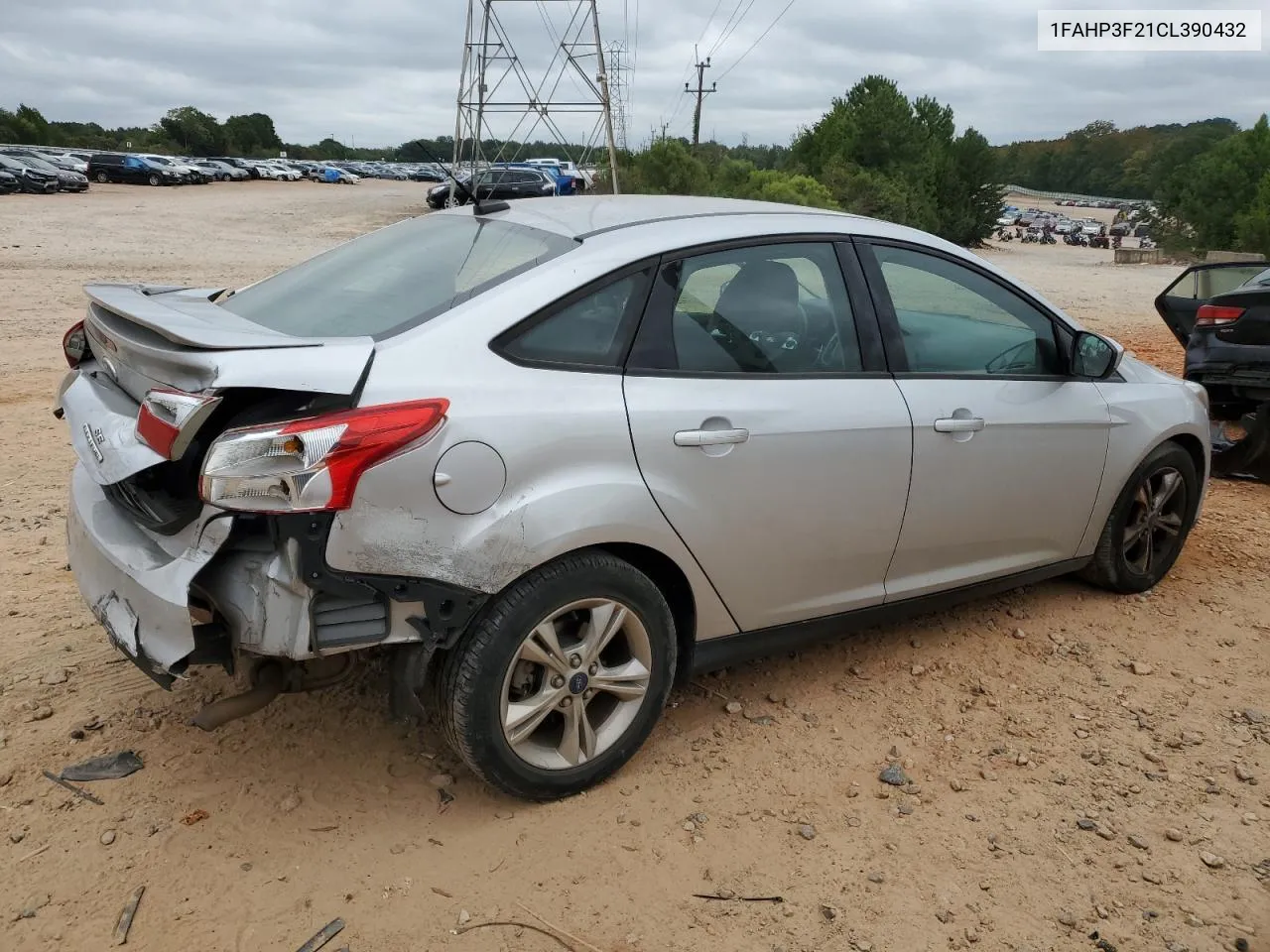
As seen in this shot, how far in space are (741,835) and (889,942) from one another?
1.69ft

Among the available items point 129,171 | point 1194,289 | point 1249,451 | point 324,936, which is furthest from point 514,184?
point 324,936

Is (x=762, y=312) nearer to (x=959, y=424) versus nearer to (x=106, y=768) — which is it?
(x=959, y=424)

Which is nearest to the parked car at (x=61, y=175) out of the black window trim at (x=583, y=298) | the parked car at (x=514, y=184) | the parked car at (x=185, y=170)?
the parked car at (x=185, y=170)

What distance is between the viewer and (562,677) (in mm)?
2857

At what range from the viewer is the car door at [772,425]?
9.74 feet

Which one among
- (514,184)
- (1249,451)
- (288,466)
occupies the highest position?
(288,466)

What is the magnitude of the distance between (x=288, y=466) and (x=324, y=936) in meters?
1.13

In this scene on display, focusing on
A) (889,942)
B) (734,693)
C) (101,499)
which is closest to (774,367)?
(734,693)

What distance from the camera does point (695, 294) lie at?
3.13 meters

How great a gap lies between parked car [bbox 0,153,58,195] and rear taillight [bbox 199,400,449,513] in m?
42.3

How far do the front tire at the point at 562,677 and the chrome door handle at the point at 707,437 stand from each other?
39 cm

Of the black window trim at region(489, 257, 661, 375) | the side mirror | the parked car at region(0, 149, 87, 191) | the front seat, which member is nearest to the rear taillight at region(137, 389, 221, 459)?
the black window trim at region(489, 257, 661, 375)

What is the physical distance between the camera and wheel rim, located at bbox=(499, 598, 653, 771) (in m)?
2.80

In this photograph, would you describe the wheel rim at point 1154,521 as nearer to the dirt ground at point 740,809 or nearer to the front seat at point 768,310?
the dirt ground at point 740,809
